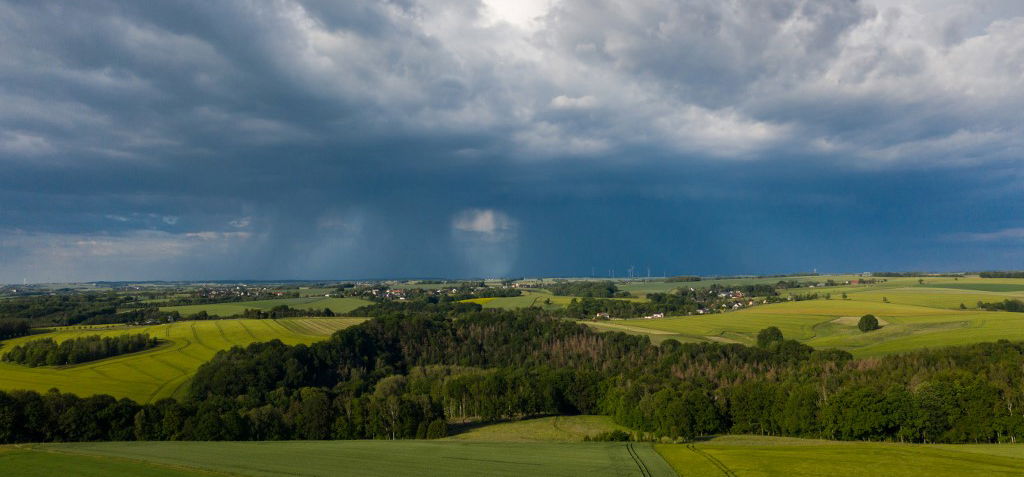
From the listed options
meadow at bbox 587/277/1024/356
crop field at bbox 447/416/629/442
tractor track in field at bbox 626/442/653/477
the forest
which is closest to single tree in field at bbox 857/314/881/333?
→ meadow at bbox 587/277/1024/356

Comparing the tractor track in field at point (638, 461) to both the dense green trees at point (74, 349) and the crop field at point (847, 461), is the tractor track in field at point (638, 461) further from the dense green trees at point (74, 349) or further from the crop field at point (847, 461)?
the dense green trees at point (74, 349)

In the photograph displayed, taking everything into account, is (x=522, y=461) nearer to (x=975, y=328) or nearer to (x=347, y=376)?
(x=347, y=376)

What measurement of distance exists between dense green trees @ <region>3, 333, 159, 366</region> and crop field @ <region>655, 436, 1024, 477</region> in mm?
88039

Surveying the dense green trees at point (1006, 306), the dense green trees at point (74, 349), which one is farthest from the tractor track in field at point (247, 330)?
the dense green trees at point (1006, 306)

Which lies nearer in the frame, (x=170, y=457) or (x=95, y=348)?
(x=170, y=457)

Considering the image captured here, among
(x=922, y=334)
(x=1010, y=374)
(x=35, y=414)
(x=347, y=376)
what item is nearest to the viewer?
(x=35, y=414)

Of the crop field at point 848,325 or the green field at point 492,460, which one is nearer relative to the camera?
the green field at point 492,460

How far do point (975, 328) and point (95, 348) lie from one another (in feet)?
470

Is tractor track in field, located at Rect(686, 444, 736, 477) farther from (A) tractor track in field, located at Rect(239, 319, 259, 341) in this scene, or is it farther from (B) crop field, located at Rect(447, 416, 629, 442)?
(A) tractor track in field, located at Rect(239, 319, 259, 341)

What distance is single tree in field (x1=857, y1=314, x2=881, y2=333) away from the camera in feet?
342

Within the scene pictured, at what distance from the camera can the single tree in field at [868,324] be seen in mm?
104188

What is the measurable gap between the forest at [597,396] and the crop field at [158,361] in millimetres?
5763

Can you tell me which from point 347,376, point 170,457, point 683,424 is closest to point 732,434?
point 683,424

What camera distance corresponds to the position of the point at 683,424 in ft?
192
